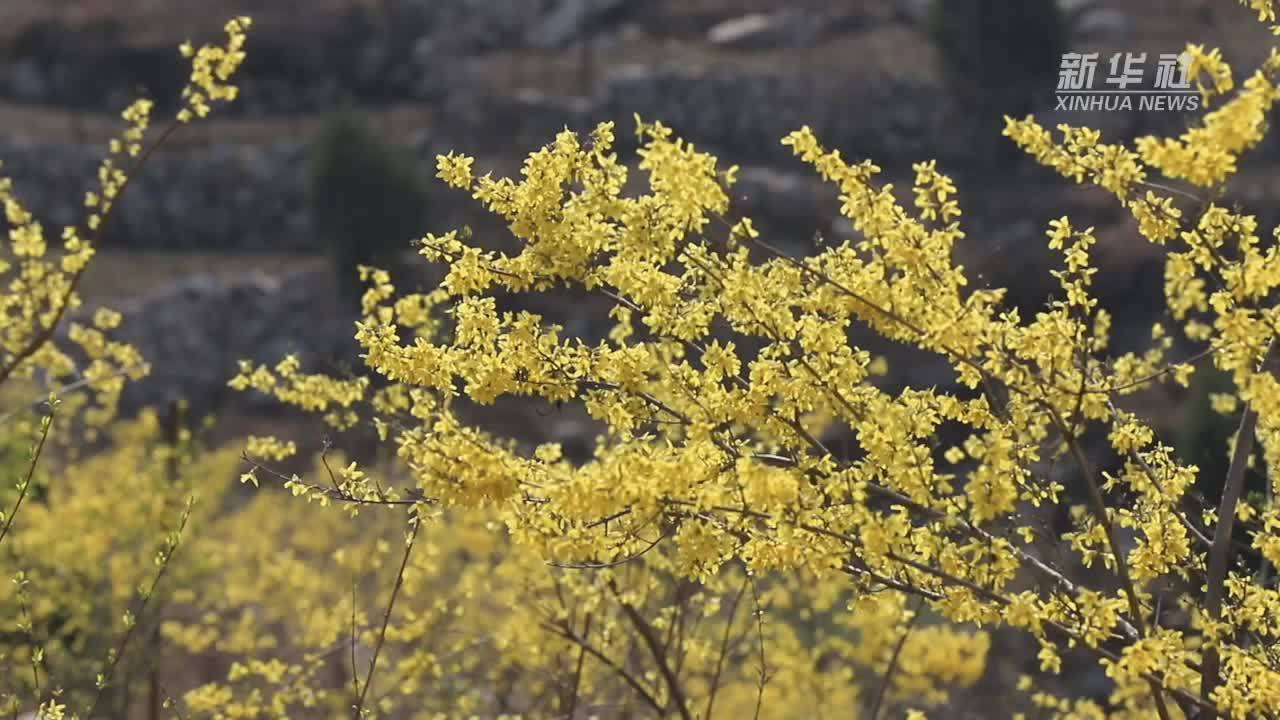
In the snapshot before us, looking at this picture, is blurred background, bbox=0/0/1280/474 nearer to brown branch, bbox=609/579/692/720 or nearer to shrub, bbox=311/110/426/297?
shrub, bbox=311/110/426/297

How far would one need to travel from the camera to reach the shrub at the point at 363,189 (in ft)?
108

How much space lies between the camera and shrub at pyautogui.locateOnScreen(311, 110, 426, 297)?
33.1m

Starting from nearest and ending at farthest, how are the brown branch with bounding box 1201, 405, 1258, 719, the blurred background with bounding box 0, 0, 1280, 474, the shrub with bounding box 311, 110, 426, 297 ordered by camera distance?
1. the brown branch with bounding box 1201, 405, 1258, 719
2. the shrub with bounding box 311, 110, 426, 297
3. the blurred background with bounding box 0, 0, 1280, 474

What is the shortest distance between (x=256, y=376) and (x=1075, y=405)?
3.21 metres

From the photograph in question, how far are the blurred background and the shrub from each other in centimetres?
5

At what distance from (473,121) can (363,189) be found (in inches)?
308

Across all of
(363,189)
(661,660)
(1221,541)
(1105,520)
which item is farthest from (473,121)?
(1105,520)

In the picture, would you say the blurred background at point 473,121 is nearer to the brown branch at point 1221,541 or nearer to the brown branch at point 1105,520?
the brown branch at point 1221,541

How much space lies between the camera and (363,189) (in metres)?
33.2

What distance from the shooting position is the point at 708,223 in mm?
4844
